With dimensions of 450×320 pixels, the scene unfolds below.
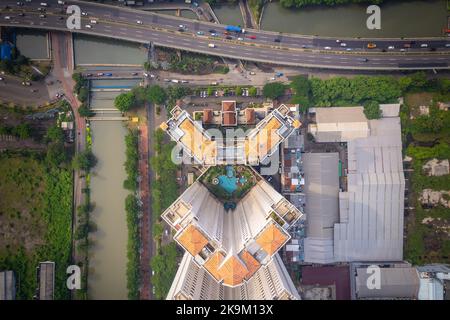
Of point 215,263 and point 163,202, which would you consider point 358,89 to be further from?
point 215,263

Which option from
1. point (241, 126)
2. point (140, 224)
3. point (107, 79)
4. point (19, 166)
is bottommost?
point (140, 224)

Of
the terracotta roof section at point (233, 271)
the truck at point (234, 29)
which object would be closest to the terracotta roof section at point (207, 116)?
the truck at point (234, 29)

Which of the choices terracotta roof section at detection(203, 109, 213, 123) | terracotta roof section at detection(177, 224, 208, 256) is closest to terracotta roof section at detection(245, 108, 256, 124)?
terracotta roof section at detection(203, 109, 213, 123)

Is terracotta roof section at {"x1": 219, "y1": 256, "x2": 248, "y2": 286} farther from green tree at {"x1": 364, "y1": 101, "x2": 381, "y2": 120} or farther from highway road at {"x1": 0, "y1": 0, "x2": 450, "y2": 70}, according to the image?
highway road at {"x1": 0, "y1": 0, "x2": 450, "y2": 70}
